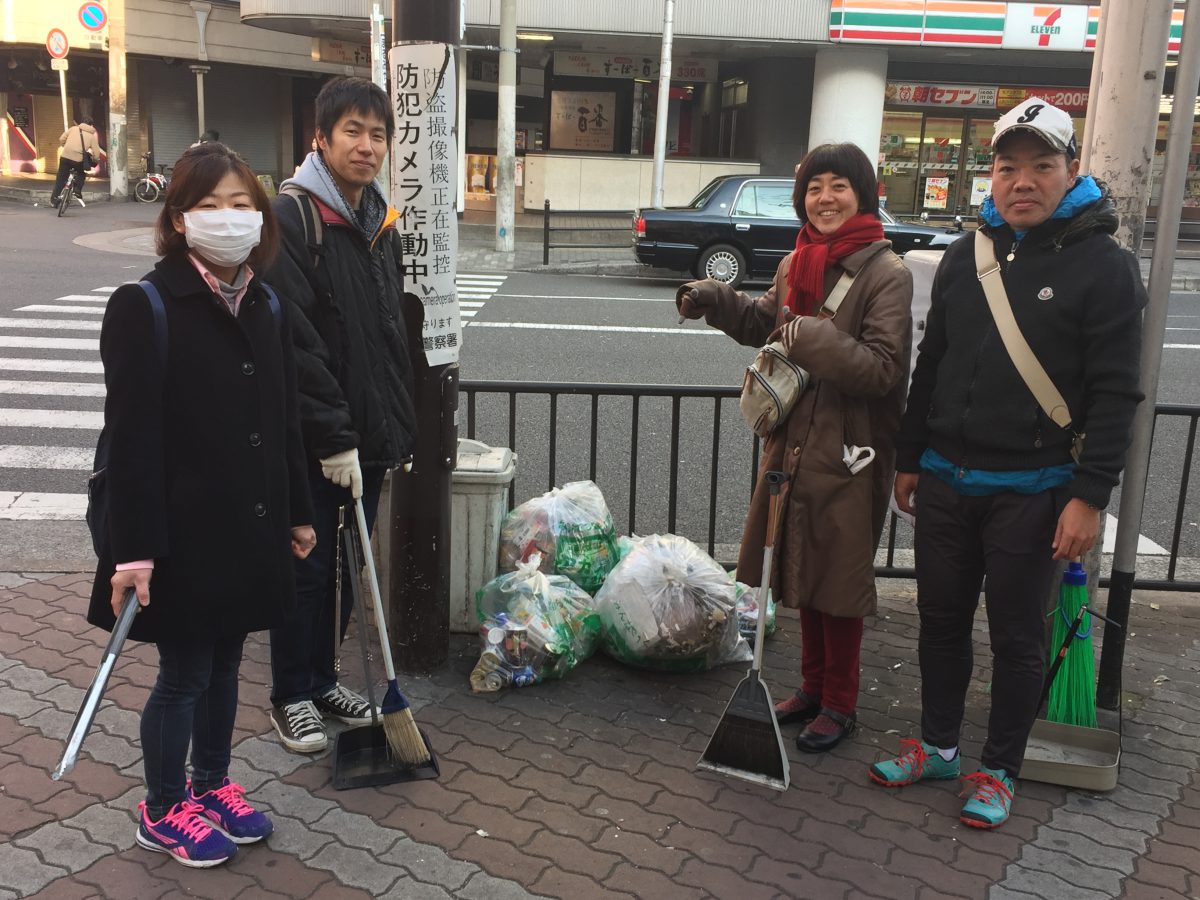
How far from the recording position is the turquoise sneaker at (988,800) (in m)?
3.11

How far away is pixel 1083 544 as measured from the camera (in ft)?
9.59

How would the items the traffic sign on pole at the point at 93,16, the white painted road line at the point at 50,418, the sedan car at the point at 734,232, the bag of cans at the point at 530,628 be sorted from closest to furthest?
the bag of cans at the point at 530,628, the white painted road line at the point at 50,418, the sedan car at the point at 734,232, the traffic sign on pole at the point at 93,16

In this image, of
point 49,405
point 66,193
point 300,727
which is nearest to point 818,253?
point 300,727

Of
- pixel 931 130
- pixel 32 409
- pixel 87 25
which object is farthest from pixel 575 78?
pixel 32 409

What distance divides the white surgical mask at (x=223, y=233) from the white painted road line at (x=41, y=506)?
11.5 feet

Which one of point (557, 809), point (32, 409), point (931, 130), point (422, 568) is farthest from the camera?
point (931, 130)

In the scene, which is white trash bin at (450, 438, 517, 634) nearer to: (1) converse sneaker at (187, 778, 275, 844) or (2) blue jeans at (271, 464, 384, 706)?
(2) blue jeans at (271, 464, 384, 706)

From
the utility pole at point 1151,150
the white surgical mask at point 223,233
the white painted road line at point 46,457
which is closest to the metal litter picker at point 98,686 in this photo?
the white surgical mask at point 223,233

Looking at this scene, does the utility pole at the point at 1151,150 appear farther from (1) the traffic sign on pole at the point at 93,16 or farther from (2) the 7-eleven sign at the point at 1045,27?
(1) the traffic sign on pole at the point at 93,16

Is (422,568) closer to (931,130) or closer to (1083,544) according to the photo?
(1083,544)

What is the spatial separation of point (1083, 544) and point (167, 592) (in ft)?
8.00

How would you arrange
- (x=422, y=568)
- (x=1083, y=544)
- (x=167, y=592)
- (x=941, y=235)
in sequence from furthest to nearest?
1. (x=941, y=235)
2. (x=422, y=568)
3. (x=1083, y=544)
4. (x=167, y=592)

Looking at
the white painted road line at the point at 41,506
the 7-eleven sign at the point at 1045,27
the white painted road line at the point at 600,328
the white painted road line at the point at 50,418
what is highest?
the 7-eleven sign at the point at 1045,27

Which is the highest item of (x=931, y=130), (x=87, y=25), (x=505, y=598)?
(x=87, y=25)
